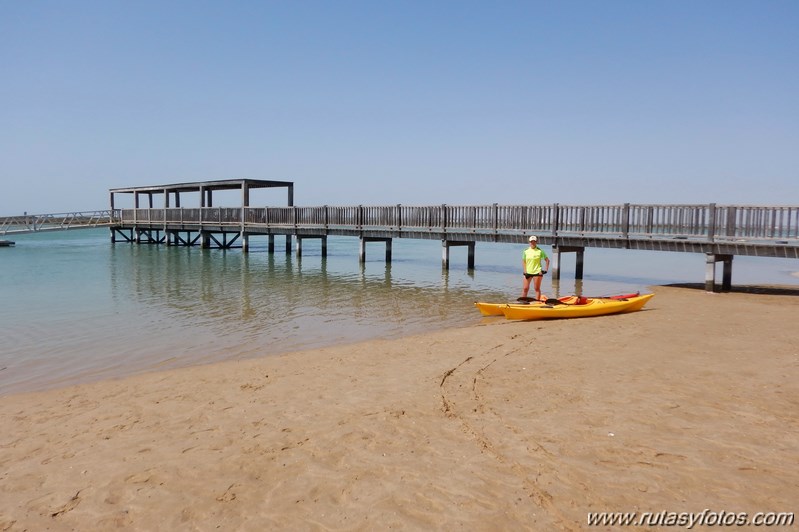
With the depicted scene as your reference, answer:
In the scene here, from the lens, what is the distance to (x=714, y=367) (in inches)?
294

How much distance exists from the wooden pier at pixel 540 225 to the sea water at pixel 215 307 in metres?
1.99

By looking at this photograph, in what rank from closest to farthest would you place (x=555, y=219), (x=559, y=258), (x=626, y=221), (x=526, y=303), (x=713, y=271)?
(x=526, y=303), (x=713, y=271), (x=626, y=221), (x=555, y=219), (x=559, y=258)

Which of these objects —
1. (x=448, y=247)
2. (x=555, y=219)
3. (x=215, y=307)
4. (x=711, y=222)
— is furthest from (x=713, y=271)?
(x=215, y=307)

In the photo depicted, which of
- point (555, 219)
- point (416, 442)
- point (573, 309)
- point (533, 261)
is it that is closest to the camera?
point (416, 442)

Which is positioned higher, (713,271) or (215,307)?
(713,271)

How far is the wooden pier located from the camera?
631 inches

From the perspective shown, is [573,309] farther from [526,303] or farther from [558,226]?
[558,226]

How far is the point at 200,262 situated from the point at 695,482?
31.2m

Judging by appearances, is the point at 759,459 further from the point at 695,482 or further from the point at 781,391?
the point at 781,391

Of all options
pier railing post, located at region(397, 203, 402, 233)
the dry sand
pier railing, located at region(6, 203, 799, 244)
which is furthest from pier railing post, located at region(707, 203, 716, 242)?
pier railing post, located at region(397, 203, 402, 233)

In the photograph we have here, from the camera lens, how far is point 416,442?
5.16 meters

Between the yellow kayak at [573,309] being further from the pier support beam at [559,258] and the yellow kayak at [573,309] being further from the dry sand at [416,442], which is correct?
the pier support beam at [559,258]

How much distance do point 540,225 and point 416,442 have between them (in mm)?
17450

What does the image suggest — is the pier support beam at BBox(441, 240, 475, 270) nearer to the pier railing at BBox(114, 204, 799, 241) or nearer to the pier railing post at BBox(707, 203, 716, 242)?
the pier railing at BBox(114, 204, 799, 241)
